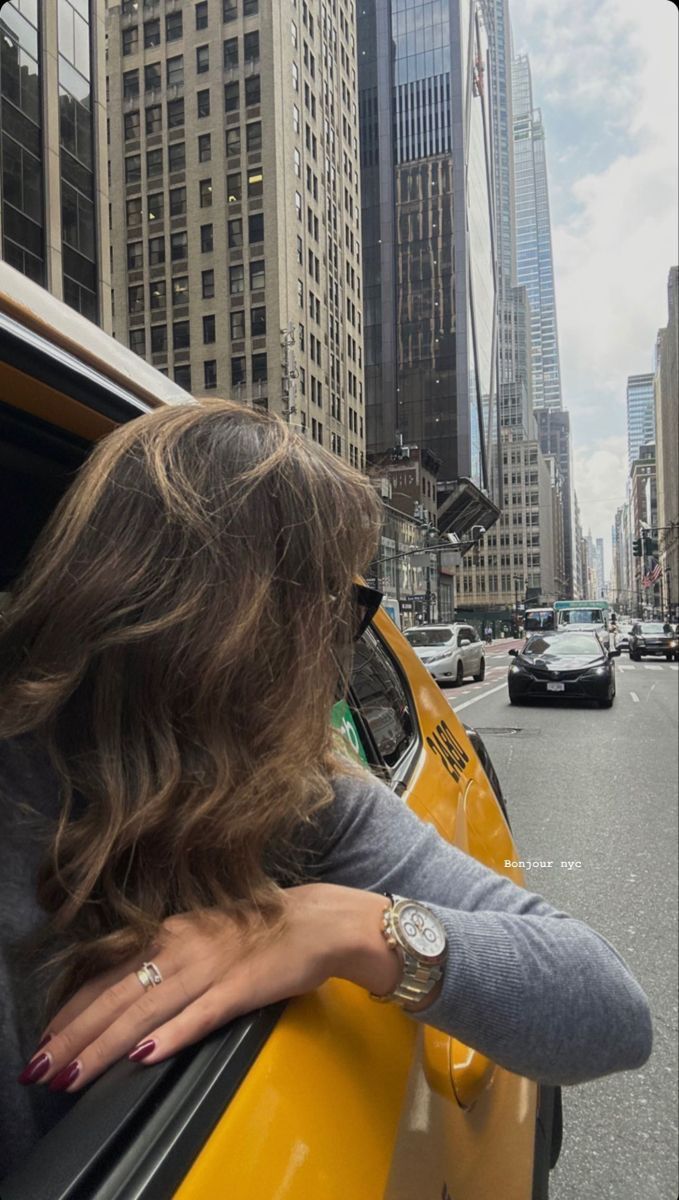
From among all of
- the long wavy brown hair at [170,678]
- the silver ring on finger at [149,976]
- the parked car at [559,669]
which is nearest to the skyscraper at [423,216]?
the long wavy brown hair at [170,678]

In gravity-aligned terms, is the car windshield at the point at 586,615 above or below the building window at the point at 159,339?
below

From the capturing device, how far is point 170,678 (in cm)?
70

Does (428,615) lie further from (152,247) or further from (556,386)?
(152,247)

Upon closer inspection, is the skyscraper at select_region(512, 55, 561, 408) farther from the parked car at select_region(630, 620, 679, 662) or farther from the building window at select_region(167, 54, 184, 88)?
the parked car at select_region(630, 620, 679, 662)

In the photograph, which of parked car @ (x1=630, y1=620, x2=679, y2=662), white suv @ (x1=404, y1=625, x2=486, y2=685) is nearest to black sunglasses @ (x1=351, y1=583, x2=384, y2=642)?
white suv @ (x1=404, y1=625, x2=486, y2=685)

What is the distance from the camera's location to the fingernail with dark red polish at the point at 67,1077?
0.60m

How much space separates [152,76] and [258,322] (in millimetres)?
407

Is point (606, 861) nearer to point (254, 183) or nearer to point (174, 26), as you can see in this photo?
point (254, 183)

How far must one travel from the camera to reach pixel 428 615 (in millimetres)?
2430

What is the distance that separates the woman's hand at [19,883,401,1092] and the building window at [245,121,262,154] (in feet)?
3.81

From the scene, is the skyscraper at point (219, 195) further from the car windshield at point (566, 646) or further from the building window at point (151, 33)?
the car windshield at point (566, 646)

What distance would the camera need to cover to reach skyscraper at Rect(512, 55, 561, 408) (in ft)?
5.37

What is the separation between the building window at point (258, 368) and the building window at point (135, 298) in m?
0.19

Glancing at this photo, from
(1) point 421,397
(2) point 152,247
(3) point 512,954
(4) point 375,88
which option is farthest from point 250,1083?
(4) point 375,88
